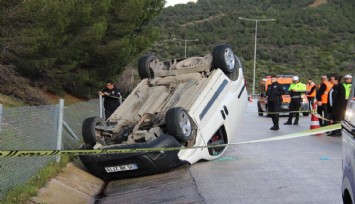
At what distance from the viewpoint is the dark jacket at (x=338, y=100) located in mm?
12836

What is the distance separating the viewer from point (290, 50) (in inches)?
2692

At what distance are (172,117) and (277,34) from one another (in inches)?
2712

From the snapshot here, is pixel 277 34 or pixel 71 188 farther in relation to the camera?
pixel 277 34

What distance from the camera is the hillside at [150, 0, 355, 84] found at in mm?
61656

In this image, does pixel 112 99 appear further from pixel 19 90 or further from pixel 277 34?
pixel 277 34

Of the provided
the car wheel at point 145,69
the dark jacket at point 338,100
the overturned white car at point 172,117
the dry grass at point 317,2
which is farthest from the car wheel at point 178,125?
the dry grass at point 317,2

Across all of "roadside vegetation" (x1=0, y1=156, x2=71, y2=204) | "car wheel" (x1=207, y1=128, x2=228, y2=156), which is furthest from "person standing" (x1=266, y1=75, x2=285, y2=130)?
"roadside vegetation" (x1=0, y1=156, x2=71, y2=204)

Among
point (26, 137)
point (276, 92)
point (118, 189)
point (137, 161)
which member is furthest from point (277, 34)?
point (26, 137)

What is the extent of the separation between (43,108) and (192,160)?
254 cm

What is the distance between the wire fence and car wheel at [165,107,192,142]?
191cm

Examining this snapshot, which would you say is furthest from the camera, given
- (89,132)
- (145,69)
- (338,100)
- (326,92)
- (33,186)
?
(326,92)

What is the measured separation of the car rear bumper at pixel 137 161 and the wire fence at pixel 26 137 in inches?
30.5

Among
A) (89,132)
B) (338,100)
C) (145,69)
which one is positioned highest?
(145,69)

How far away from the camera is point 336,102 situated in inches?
516
